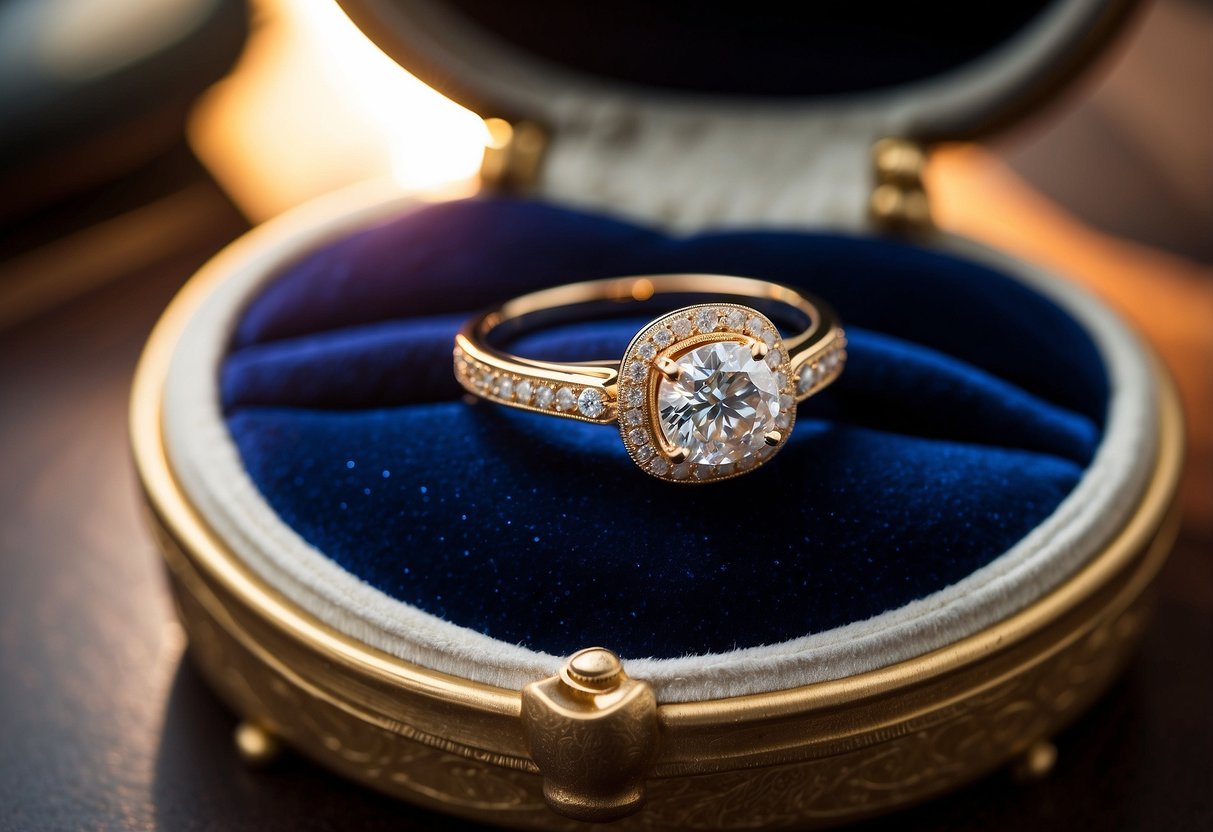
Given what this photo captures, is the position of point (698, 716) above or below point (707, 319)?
below

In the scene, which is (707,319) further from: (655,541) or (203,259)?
(203,259)

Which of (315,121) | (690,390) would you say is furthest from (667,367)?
(315,121)

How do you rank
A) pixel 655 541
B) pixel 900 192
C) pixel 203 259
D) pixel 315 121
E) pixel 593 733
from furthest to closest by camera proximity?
pixel 315 121 < pixel 203 259 < pixel 900 192 < pixel 655 541 < pixel 593 733

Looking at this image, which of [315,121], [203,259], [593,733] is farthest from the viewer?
[315,121]

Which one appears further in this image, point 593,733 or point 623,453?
point 623,453

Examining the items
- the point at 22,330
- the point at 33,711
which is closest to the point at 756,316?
the point at 33,711

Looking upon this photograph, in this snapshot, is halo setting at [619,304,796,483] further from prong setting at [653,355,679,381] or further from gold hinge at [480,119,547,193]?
gold hinge at [480,119,547,193]
